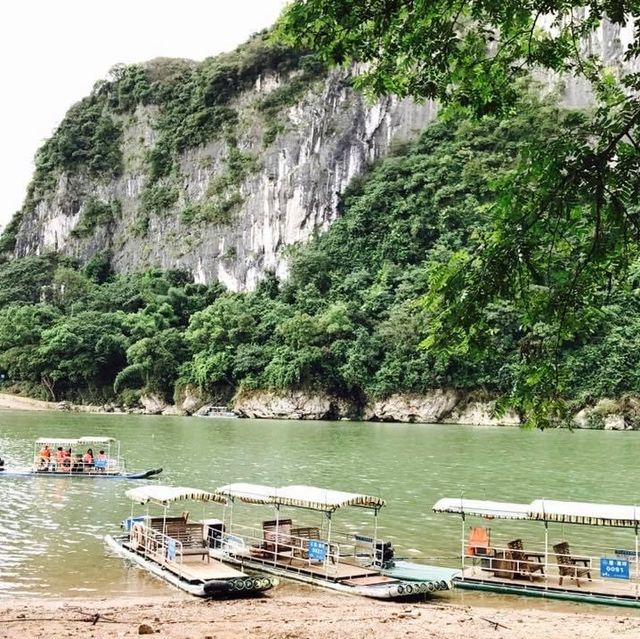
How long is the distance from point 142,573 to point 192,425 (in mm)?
45353

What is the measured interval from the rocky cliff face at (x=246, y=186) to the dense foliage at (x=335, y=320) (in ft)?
13.6

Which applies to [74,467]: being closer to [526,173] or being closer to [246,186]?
[526,173]

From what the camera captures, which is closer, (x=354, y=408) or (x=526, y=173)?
(x=526, y=173)

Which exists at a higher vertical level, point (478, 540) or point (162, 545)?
point (478, 540)

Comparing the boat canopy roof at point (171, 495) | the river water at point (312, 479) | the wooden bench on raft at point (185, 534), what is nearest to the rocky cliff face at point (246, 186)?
the river water at point (312, 479)

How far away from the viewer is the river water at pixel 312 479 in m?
15.3

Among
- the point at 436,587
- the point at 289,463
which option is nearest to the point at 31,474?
the point at 289,463

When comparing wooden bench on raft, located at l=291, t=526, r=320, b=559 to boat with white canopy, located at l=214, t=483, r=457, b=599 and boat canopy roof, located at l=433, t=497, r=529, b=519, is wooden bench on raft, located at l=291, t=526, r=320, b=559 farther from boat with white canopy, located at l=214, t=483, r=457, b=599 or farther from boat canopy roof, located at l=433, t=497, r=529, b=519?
boat canopy roof, located at l=433, t=497, r=529, b=519

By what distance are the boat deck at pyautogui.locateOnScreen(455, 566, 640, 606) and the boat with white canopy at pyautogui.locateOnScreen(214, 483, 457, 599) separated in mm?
507

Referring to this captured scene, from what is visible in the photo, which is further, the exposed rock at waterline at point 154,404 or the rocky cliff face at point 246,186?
the rocky cliff face at point 246,186

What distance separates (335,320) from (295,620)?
→ 63.5m

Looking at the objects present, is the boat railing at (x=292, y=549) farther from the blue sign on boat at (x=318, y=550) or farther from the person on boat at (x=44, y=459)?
the person on boat at (x=44, y=459)

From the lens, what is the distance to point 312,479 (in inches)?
1057

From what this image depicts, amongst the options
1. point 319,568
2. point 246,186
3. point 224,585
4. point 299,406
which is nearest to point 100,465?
point 319,568
